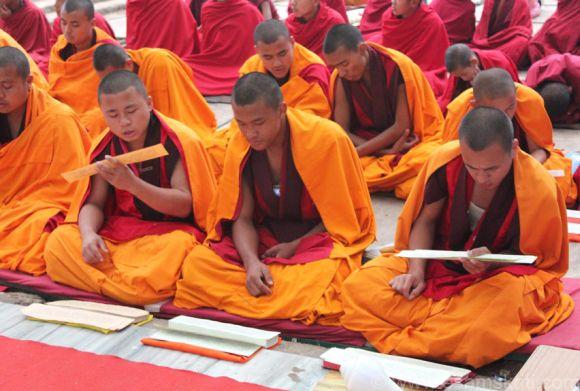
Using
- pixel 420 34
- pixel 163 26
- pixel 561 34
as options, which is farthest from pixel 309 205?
pixel 163 26

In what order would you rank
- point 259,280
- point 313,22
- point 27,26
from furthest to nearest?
point 27,26 < point 313,22 < point 259,280

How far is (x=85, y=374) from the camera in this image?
393cm

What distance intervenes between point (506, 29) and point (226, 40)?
3023mm

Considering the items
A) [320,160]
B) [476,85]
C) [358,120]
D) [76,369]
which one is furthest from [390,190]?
[76,369]

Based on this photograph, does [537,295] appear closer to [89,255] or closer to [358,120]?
[89,255]

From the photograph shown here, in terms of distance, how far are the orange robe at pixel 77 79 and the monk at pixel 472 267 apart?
4.03 metres

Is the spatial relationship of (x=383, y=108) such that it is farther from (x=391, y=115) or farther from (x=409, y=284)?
(x=409, y=284)

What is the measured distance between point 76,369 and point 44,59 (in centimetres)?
676

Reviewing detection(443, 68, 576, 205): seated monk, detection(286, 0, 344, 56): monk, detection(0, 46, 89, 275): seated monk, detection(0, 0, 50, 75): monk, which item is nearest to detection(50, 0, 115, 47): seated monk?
detection(0, 0, 50, 75): monk

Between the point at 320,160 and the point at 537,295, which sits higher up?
the point at 320,160

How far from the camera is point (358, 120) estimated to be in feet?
22.8

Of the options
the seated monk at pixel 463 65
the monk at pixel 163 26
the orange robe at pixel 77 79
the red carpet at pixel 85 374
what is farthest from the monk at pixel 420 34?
the red carpet at pixel 85 374

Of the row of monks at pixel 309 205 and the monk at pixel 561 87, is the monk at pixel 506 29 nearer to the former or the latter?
the monk at pixel 561 87

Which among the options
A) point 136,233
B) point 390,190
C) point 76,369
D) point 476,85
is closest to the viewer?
point 76,369
